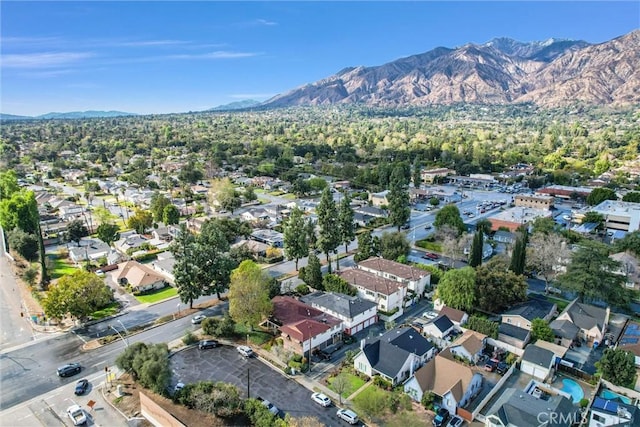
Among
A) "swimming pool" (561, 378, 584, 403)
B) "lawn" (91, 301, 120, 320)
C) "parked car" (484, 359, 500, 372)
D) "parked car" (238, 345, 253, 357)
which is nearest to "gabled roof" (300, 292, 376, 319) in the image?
"parked car" (238, 345, 253, 357)

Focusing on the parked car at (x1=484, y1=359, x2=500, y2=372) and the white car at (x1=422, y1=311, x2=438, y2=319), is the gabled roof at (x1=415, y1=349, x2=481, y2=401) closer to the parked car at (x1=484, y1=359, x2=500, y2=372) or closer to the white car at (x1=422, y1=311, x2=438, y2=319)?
the parked car at (x1=484, y1=359, x2=500, y2=372)

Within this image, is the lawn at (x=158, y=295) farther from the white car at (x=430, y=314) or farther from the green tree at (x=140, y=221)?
the white car at (x=430, y=314)

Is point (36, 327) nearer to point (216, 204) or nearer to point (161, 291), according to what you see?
point (161, 291)

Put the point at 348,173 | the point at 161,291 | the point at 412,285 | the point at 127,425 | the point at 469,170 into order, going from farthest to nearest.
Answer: the point at 469,170 → the point at 348,173 → the point at 161,291 → the point at 412,285 → the point at 127,425

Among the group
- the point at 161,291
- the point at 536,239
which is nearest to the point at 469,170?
the point at 536,239

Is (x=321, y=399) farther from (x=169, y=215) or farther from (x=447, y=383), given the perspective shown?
(x=169, y=215)

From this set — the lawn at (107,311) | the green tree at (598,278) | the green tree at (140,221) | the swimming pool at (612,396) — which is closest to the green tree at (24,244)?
the green tree at (140,221)

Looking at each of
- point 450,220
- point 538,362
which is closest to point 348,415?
point 538,362
